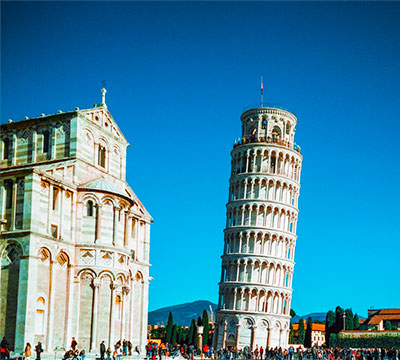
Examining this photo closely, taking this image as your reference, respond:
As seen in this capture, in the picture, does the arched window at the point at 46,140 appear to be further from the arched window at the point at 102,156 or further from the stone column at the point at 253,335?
the stone column at the point at 253,335

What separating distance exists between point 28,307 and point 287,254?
44583 mm

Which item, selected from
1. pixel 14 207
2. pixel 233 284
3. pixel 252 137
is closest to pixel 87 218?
pixel 14 207

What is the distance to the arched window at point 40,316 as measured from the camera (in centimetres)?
3272

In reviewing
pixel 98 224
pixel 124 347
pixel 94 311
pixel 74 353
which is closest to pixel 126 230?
pixel 98 224

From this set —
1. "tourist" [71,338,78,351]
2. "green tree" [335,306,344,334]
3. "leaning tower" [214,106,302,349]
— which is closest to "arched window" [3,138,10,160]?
"tourist" [71,338,78,351]

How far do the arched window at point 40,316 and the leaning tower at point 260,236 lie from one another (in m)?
38.3

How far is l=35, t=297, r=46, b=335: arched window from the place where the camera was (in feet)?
107

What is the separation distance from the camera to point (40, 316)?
1299 inches

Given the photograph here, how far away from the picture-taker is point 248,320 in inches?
2704

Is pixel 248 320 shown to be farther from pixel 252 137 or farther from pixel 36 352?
pixel 36 352

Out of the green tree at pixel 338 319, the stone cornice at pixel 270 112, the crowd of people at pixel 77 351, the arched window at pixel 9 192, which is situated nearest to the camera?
the crowd of people at pixel 77 351

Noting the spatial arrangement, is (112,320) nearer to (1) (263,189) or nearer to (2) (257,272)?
(2) (257,272)

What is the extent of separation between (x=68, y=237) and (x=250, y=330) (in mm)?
37714

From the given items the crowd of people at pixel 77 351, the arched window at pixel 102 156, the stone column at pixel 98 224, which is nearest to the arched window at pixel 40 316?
the crowd of people at pixel 77 351
